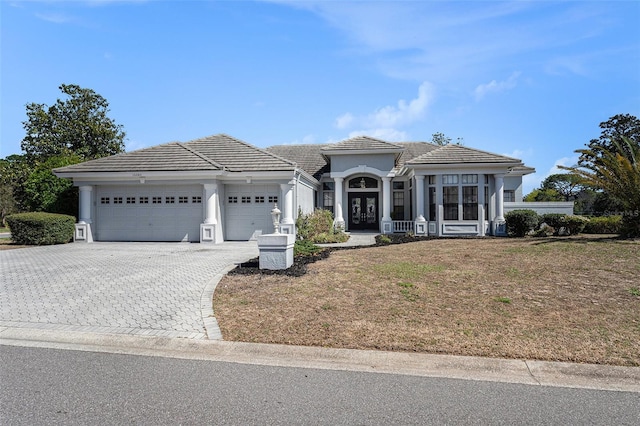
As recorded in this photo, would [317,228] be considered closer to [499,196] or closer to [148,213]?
[148,213]

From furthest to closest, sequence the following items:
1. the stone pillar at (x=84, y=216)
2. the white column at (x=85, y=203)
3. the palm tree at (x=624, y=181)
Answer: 1. the white column at (x=85, y=203)
2. the stone pillar at (x=84, y=216)
3. the palm tree at (x=624, y=181)

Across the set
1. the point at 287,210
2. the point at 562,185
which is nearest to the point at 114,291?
the point at 287,210

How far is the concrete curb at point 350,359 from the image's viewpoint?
437cm

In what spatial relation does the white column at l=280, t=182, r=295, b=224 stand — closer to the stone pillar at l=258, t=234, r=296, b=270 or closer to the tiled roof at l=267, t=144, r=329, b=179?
the tiled roof at l=267, t=144, r=329, b=179

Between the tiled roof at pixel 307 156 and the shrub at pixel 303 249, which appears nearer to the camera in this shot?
the shrub at pixel 303 249

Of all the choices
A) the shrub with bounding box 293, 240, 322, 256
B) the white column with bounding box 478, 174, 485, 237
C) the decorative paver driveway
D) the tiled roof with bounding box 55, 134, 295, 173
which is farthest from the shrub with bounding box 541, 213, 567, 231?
the decorative paver driveway

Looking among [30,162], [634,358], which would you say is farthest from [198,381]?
[30,162]

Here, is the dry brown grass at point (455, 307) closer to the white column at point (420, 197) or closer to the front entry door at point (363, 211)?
the white column at point (420, 197)

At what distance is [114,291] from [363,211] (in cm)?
1708

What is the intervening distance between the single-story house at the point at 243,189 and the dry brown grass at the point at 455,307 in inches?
319

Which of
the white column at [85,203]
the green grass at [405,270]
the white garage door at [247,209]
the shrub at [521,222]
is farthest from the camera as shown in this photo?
the shrub at [521,222]

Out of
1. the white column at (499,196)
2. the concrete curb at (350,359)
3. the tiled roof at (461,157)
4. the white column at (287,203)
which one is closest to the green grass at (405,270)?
the concrete curb at (350,359)

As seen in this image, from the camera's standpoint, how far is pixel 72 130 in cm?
3734

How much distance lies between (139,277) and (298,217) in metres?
9.61
